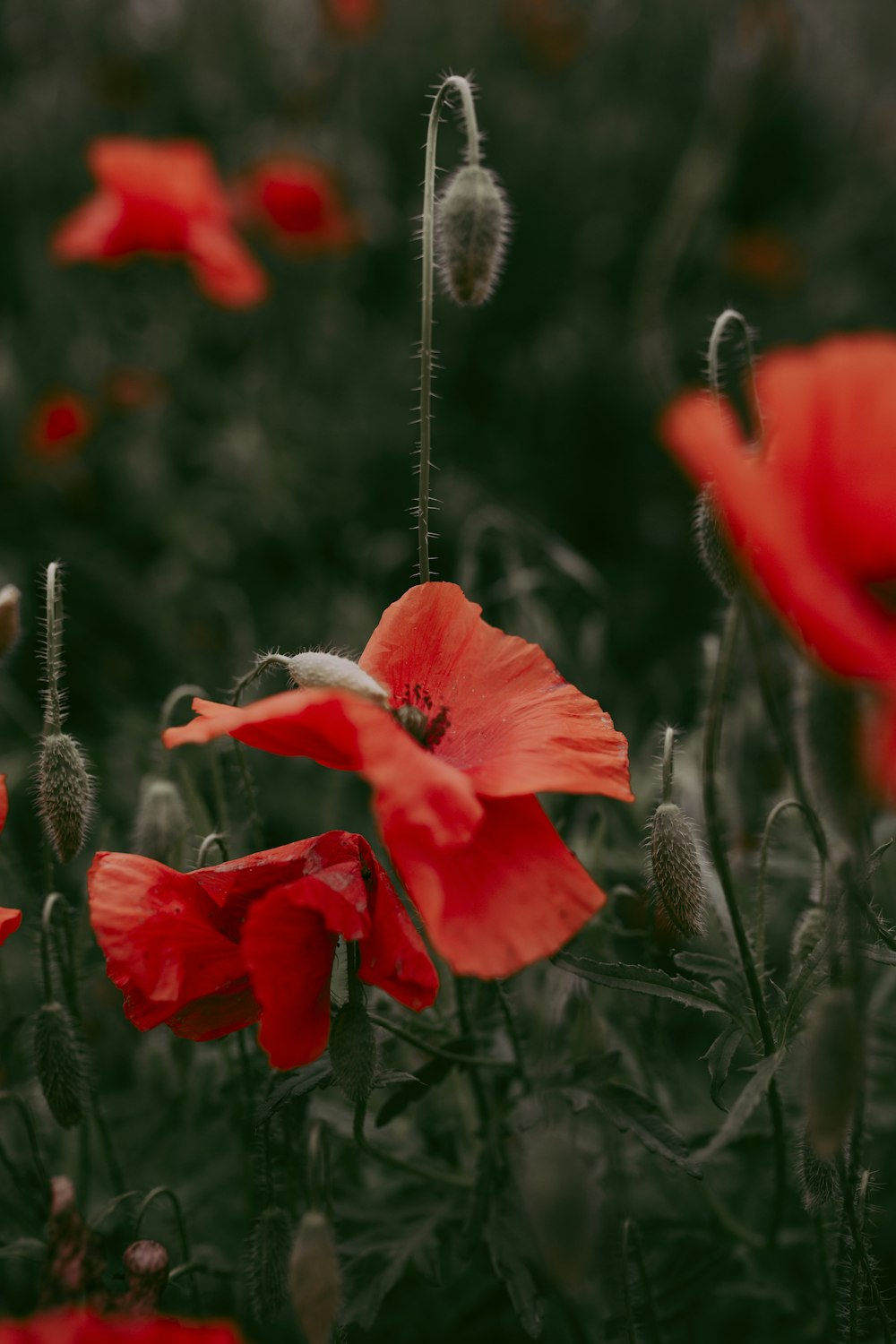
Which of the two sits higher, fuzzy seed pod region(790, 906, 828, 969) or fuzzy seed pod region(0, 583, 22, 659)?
fuzzy seed pod region(0, 583, 22, 659)

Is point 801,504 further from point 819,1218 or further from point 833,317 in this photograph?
point 833,317

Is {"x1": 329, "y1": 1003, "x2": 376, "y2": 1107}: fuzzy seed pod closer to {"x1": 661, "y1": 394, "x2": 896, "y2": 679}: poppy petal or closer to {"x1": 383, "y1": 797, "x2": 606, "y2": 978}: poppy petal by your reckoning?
{"x1": 383, "y1": 797, "x2": 606, "y2": 978}: poppy petal

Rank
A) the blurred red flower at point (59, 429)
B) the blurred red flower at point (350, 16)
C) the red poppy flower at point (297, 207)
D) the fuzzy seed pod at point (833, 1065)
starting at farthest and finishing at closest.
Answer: the blurred red flower at point (350, 16) → the red poppy flower at point (297, 207) → the blurred red flower at point (59, 429) → the fuzzy seed pod at point (833, 1065)

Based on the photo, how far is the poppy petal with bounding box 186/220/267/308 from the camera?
348 cm

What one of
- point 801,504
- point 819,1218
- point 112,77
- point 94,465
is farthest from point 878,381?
point 112,77

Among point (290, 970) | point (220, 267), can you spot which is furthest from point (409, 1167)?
point (220, 267)

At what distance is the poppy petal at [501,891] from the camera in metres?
1.17

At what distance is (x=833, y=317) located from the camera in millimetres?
5281

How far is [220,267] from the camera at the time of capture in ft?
11.5

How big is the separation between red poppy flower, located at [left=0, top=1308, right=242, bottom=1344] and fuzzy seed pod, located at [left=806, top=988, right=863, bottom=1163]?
54cm

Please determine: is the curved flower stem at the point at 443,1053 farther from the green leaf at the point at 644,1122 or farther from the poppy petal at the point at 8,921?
the poppy petal at the point at 8,921

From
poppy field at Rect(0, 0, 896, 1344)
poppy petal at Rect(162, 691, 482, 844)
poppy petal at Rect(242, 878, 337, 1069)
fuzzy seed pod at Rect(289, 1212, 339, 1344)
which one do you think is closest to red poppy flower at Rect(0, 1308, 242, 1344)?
poppy field at Rect(0, 0, 896, 1344)

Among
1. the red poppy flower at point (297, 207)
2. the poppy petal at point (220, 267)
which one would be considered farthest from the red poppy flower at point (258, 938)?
the red poppy flower at point (297, 207)

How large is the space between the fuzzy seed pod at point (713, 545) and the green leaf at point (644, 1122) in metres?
0.61
